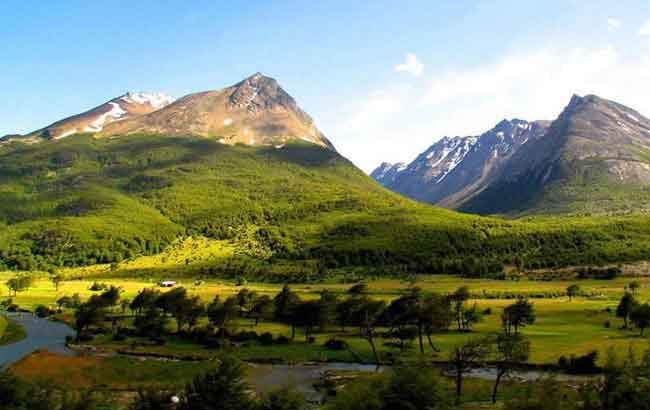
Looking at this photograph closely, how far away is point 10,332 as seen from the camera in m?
119

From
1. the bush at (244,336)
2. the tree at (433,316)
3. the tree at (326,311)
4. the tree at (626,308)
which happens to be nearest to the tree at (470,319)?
the tree at (433,316)

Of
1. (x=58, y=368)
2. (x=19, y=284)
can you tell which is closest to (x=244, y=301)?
(x=58, y=368)

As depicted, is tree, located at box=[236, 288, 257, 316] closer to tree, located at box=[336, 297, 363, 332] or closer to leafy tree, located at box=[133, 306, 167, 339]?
leafy tree, located at box=[133, 306, 167, 339]

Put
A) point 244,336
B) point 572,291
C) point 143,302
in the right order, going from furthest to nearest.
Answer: point 572,291
point 143,302
point 244,336

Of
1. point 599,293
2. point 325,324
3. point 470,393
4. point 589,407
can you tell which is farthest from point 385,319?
point 599,293

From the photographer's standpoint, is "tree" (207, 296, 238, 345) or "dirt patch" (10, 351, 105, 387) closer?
"dirt patch" (10, 351, 105, 387)

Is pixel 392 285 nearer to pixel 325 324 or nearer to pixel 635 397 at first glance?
pixel 325 324

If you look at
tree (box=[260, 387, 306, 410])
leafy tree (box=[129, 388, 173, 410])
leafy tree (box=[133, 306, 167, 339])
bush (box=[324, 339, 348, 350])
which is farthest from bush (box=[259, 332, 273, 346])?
tree (box=[260, 387, 306, 410])

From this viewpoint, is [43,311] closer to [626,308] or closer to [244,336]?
[244,336]

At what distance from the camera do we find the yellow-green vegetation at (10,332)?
4424 inches

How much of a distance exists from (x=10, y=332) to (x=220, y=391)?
89653 millimetres

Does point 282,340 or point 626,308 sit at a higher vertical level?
point 626,308

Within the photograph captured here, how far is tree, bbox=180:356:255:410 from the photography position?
162ft

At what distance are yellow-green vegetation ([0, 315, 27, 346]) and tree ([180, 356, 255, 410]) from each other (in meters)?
78.0
